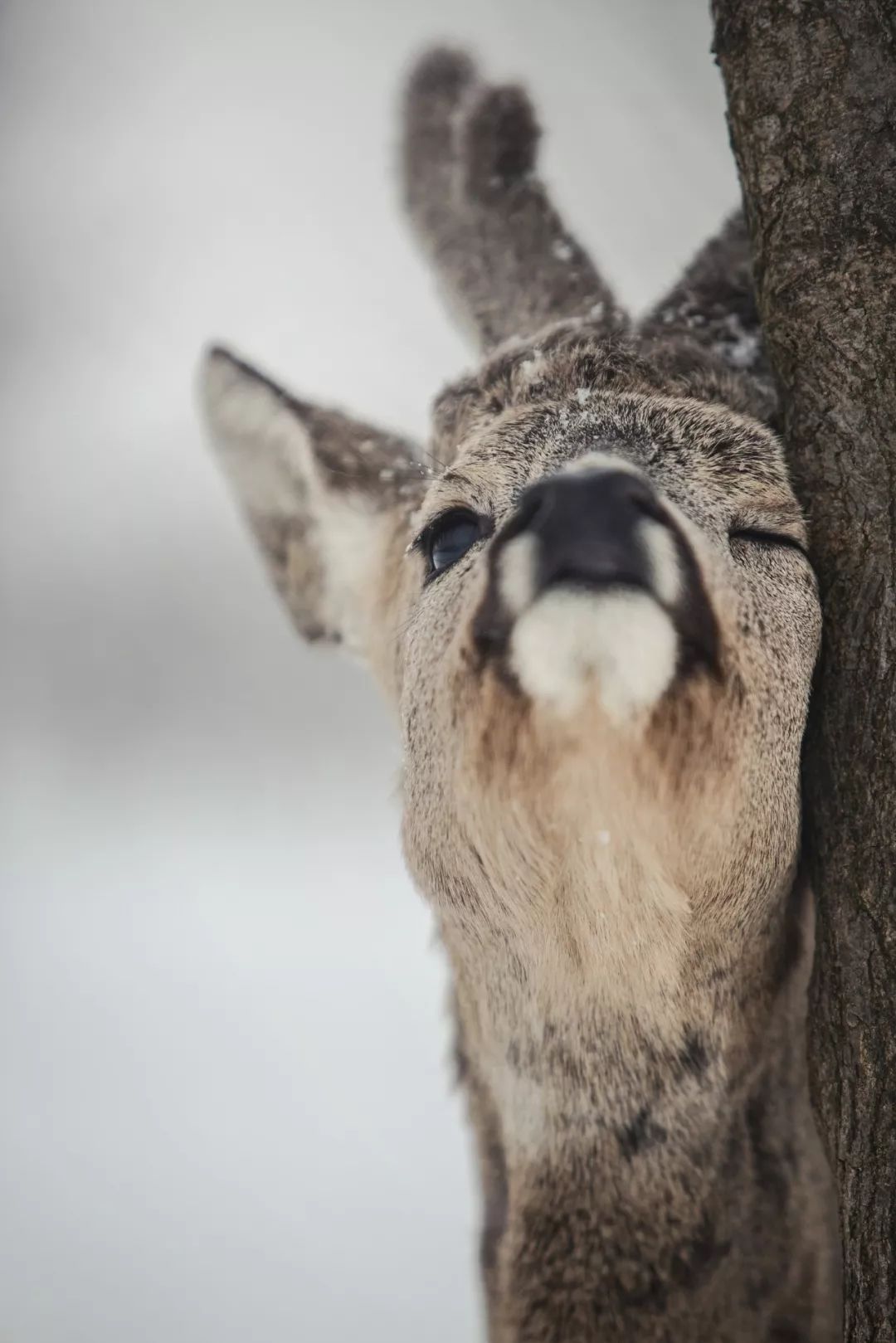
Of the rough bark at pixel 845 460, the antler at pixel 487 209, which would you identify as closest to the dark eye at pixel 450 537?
the rough bark at pixel 845 460

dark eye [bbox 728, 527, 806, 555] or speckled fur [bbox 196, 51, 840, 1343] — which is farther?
dark eye [bbox 728, 527, 806, 555]

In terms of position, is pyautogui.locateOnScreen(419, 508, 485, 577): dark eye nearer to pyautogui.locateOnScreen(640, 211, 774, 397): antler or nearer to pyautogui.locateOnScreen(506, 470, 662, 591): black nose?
pyautogui.locateOnScreen(506, 470, 662, 591): black nose

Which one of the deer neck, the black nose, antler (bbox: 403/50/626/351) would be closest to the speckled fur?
the deer neck

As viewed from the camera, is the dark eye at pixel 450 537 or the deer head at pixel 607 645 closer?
the deer head at pixel 607 645

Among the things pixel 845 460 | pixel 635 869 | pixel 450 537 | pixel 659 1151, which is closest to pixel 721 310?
pixel 845 460

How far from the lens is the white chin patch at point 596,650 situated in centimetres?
139

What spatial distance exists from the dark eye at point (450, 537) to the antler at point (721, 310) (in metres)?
0.72

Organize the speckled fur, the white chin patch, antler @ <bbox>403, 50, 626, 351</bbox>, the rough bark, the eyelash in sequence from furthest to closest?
antler @ <bbox>403, 50, 626, 351</bbox> < the eyelash < the rough bark < the speckled fur < the white chin patch

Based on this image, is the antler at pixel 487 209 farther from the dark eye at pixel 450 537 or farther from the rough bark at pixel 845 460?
the dark eye at pixel 450 537

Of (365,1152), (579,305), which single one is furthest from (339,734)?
(579,305)

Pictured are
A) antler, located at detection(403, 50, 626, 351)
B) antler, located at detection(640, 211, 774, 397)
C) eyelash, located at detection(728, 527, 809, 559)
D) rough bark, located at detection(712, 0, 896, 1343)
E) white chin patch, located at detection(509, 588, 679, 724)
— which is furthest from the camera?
antler, located at detection(403, 50, 626, 351)

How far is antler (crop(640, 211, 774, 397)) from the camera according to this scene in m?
2.40

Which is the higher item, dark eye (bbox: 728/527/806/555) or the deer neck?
dark eye (bbox: 728/527/806/555)

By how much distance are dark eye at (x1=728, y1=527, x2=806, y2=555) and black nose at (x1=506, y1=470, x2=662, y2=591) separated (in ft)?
1.29
